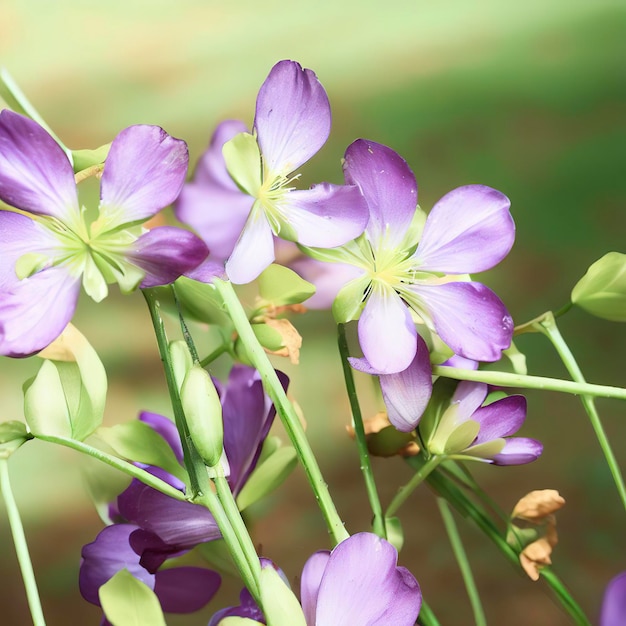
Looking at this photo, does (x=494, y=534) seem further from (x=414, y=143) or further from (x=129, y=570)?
(x=414, y=143)

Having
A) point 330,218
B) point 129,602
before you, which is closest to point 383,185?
point 330,218

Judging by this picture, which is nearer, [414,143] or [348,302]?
[348,302]

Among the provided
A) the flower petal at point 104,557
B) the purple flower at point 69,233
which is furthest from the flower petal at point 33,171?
the flower petal at point 104,557

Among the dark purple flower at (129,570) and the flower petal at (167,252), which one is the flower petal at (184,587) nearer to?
the dark purple flower at (129,570)

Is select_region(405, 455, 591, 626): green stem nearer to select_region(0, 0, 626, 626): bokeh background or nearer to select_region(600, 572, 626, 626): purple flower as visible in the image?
select_region(600, 572, 626, 626): purple flower

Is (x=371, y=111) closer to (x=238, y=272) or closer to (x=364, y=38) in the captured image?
(x=364, y=38)

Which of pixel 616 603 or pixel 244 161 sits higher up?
pixel 244 161
